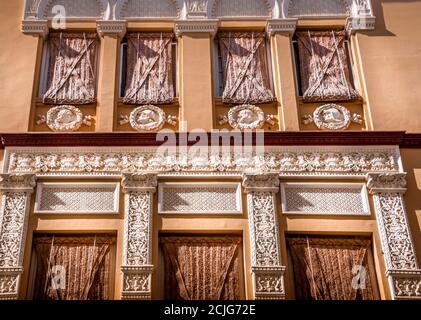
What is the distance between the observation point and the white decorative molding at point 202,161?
1267cm

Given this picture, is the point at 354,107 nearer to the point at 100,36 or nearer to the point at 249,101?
the point at 249,101

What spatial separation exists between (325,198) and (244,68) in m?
2.97

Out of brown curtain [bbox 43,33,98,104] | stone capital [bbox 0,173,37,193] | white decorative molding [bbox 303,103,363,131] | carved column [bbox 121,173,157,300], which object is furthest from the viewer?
brown curtain [bbox 43,33,98,104]

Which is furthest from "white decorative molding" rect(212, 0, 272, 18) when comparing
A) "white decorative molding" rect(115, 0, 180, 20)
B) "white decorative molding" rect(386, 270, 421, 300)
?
"white decorative molding" rect(386, 270, 421, 300)

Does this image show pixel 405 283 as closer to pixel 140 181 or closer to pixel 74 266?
pixel 140 181

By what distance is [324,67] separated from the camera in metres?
14.1

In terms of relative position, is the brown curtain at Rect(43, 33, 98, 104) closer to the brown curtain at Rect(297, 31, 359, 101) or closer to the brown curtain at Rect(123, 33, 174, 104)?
the brown curtain at Rect(123, 33, 174, 104)

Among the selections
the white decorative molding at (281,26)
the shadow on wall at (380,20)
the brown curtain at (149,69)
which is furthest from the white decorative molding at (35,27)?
the shadow on wall at (380,20)

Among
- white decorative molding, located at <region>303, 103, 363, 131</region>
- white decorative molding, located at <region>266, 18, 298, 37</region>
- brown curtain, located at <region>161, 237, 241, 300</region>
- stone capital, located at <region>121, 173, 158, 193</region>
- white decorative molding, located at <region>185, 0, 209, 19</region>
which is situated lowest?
brown curtain, located at <region>161, 237, 241, 300</region>

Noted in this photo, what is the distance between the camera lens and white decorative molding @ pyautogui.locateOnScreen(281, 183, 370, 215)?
487 inches

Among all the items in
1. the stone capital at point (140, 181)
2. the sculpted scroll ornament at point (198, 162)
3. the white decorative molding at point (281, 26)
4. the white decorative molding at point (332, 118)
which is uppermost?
the white decorative molding at point (281, 26)

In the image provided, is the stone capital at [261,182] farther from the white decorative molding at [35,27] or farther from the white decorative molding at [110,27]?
the white decorative molding at [35,27]

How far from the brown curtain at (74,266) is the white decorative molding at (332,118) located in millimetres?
4005

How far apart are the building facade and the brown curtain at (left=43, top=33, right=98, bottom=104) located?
30 mm
